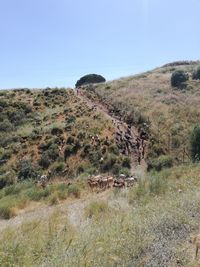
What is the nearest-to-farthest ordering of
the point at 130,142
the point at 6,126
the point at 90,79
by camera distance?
the point at 130,142 < the point at 6,126 < the point at 90,79

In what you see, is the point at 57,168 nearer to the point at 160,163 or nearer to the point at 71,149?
the point at 71,149

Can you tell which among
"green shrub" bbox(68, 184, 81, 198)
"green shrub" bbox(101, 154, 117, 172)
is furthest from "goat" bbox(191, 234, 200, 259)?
"green shrub" bbox(101, 154, 117, 172)

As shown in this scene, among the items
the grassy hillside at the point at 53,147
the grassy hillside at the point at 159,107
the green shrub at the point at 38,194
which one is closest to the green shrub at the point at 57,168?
the grassy hillside at the point at 53,147

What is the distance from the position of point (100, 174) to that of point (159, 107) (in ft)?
62.7

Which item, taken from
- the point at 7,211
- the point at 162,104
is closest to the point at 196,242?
the point at 7,211

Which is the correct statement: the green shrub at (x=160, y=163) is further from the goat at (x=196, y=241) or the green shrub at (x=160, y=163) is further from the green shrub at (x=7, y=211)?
the goat at (x=196, y=241)

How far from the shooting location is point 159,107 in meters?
41.1

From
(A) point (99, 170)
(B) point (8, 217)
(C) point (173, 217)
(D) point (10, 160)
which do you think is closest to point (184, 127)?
(A) point (99, 170)

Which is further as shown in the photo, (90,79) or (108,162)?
(90,79)

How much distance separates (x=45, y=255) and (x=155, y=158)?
22116mm

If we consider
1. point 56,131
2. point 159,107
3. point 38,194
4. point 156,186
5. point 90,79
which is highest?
point 90,79

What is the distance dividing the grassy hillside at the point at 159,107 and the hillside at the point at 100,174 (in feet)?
0.36

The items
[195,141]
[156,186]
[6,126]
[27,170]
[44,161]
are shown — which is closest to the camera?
[156,186]

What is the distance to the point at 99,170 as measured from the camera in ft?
88.2
